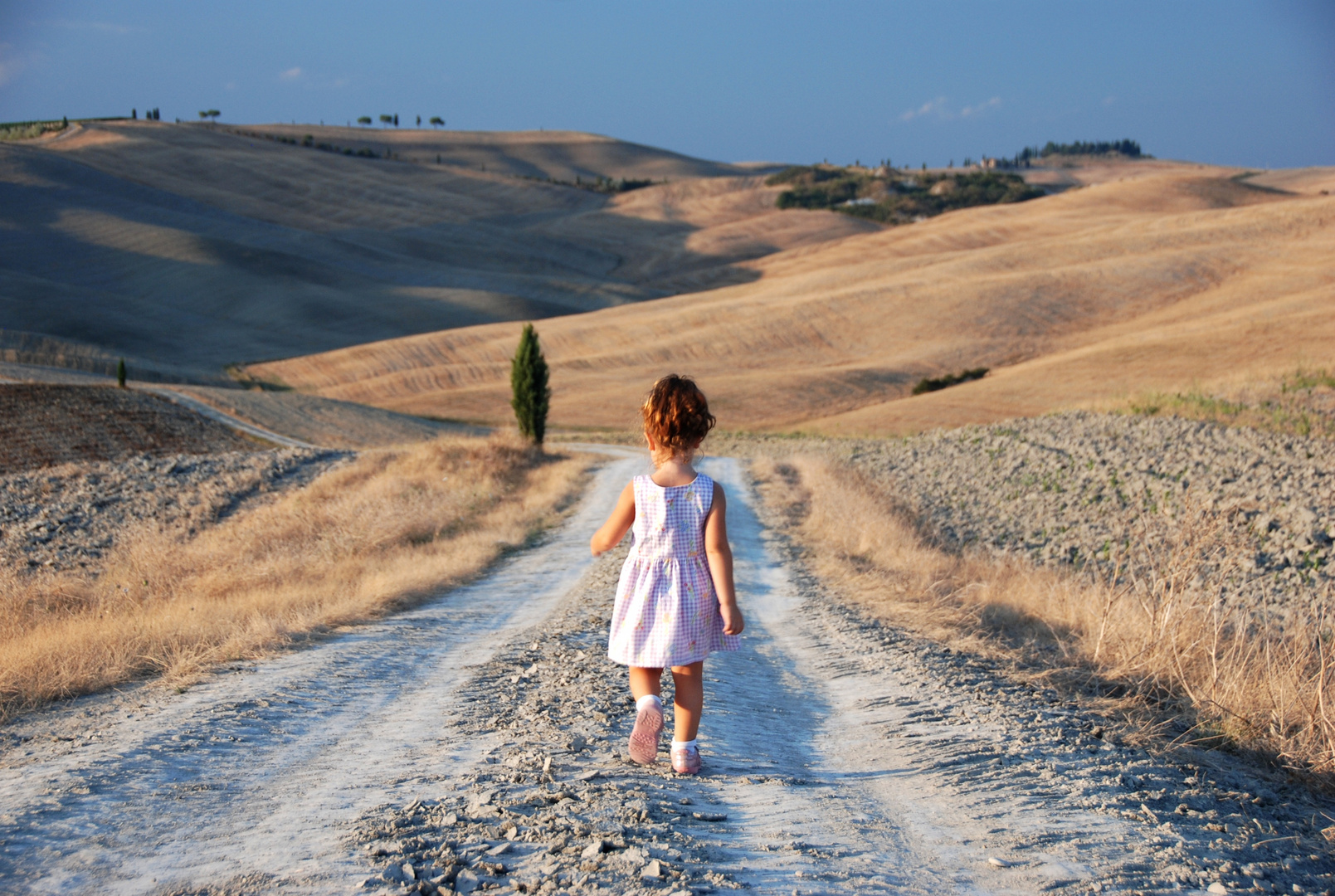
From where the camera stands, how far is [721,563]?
4.57 metres

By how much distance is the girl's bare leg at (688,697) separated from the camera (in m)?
4.73

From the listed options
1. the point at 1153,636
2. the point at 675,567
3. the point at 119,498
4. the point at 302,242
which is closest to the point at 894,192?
the point at 302,242

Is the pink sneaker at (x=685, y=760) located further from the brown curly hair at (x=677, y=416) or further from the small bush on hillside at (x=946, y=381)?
the small bush on hillside at (x=946, y=381)

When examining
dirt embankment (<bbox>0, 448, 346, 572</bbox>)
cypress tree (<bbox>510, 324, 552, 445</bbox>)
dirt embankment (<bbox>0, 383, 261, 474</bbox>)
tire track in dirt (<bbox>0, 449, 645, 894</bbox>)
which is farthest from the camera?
cypress tree (<bbox>510, 324, 552, 445</bbox>)

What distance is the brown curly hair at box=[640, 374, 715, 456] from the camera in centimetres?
464

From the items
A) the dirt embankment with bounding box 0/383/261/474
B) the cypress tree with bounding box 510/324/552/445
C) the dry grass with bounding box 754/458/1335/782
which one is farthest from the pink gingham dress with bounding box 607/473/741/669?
the cypress tree with bounding box 510/324/552/445

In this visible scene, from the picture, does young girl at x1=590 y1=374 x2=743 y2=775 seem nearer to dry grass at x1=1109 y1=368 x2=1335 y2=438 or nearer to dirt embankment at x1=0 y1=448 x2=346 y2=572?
dirt embankment at x1=0 y1=448 x2=346 y2=572

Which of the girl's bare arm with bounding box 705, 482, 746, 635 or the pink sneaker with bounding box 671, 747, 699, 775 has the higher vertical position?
the girl's bare arm with bounding box 705, 482, 746, 635

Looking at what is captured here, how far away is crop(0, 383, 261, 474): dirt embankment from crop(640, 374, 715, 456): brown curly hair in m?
29.8

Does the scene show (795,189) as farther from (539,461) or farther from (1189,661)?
(1189,661)

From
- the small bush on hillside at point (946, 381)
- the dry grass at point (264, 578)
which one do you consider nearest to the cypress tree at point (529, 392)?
the dry grass at point (264, 578)

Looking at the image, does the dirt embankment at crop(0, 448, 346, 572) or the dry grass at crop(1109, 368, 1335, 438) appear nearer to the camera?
the dirt embankment at crop(0, 448, 346, 572)

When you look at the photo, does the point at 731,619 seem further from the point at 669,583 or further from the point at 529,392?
the point at 529,392

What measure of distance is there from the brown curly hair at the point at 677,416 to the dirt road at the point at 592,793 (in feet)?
5.57
